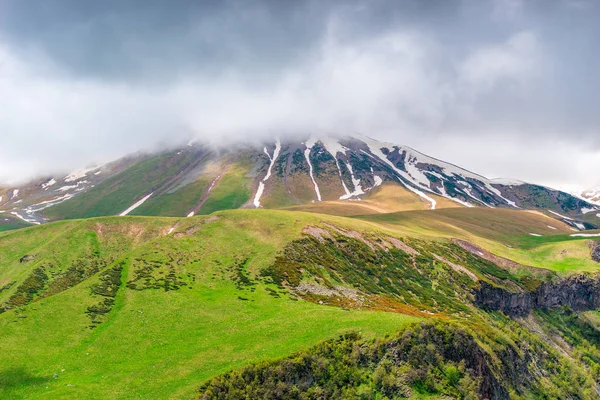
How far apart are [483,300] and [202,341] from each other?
75.0m

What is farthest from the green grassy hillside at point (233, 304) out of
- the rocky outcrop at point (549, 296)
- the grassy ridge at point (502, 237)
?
the grassy ridge at point (502, 237)

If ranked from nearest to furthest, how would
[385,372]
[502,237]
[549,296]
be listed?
[385,372], [549,296], [502,237]

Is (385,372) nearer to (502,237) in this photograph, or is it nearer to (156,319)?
(156,319)

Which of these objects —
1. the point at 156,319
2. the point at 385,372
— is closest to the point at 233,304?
the point at 156,319

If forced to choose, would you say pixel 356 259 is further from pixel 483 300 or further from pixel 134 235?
pixel 134 235

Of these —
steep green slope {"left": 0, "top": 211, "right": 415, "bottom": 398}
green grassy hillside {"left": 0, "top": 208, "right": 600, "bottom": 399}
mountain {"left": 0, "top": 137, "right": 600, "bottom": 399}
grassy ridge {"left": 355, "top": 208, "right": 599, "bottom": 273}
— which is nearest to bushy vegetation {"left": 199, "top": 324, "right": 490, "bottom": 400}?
mountain {"left": 0, "top": 137, "right": 600, "bottom": 399}

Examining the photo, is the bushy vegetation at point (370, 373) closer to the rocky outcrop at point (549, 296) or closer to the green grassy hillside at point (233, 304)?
the green grassy hillside at point (233, 304)

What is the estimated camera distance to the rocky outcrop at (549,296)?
98500mm

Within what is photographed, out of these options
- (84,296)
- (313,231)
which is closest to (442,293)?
(313,231)

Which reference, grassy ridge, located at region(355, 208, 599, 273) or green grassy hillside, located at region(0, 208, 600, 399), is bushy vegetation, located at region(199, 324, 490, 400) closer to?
green grassy hillside, located at region(0, 208, 600, 399)

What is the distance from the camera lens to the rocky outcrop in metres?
98.5

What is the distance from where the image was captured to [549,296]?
10925cm

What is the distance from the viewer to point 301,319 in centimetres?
5025

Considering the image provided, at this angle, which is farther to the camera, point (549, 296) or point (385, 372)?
point (549, 296)
